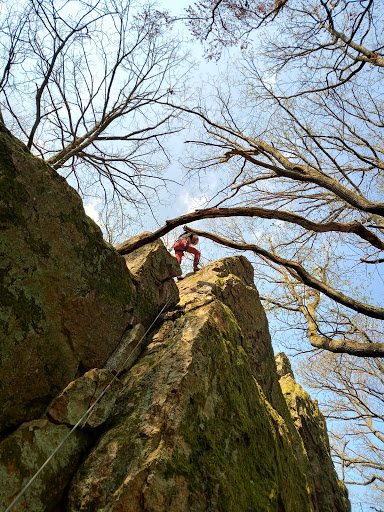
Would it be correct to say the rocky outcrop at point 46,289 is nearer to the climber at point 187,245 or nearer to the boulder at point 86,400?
the boulder at point 86,400

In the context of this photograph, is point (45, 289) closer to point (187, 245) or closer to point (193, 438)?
point (193, 438)

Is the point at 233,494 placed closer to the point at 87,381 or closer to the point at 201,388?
the point at 201,388

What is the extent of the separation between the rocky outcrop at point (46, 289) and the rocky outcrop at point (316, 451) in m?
4.61

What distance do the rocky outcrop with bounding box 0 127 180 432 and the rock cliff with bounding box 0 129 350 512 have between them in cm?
1

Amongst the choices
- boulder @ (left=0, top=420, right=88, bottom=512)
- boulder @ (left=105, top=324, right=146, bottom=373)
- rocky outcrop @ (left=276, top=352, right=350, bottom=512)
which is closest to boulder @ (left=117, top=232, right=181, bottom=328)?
boulder @ (left=105, top=324, right=146, bottom=373)

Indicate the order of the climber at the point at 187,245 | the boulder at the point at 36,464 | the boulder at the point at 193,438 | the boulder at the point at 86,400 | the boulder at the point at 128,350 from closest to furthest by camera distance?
the boulder at the point at 36,464
the boulder at the point at 193,438
the boulder at the point at 86,400
the boulder at the point at 128,350
the climber at the point at 187,245

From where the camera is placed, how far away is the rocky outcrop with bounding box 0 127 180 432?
2709mm

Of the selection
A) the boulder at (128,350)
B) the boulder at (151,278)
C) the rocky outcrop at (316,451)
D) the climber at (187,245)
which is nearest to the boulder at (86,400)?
the boulder at (128,350)

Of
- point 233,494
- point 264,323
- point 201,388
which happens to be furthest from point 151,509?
point 264,323

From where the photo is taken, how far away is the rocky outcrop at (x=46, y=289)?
2.71 m

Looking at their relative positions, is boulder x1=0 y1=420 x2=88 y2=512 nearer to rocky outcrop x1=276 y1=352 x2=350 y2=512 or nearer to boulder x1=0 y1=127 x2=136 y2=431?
boulder x1=0 y1=127 x2=136 y2=431

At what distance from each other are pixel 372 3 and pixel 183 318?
5145mm

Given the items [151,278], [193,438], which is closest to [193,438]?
[193,438]

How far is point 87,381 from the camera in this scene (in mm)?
2912
